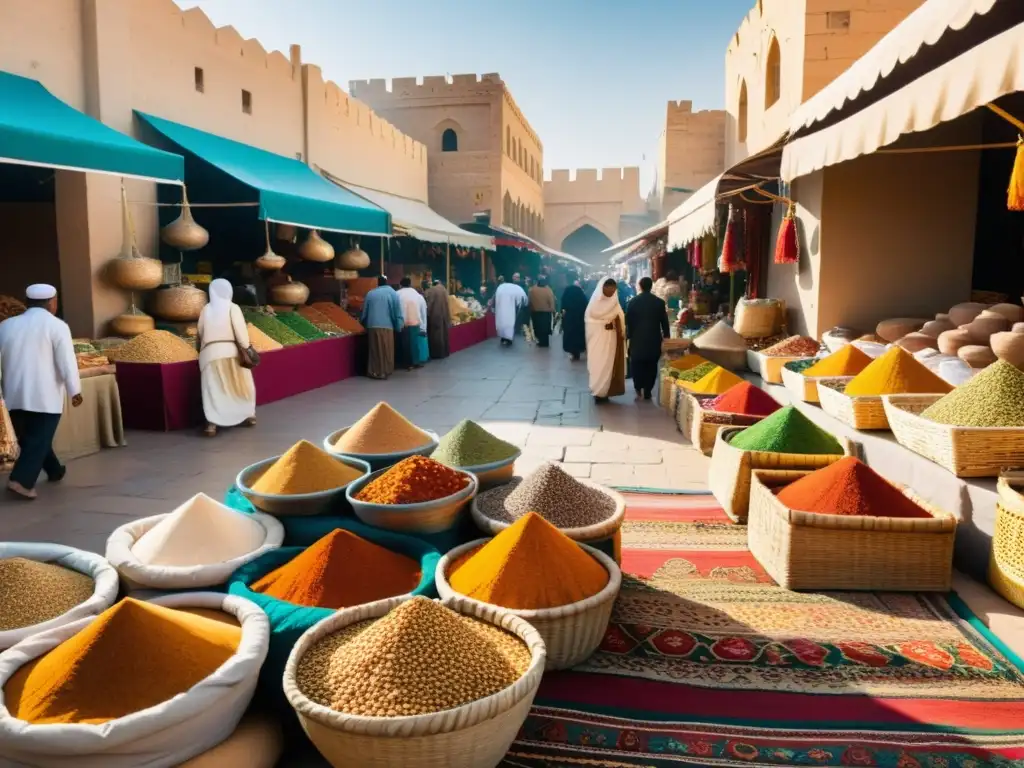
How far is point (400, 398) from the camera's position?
26.3ft

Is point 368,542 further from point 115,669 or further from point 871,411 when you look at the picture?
point 871,411

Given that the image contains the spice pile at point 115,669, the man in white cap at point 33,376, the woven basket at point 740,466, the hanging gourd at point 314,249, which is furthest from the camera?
the hanging gourd at point 314,249

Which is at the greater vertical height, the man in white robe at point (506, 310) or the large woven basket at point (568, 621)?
the man in white robe at point (506, 310)

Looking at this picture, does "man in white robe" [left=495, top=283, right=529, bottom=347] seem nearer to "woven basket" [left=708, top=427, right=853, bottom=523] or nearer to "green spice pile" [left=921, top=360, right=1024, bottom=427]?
"woven basket" [left=708, top=427, right=853, bottom=523]

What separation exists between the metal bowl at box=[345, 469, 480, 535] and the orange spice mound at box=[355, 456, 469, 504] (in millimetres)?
39

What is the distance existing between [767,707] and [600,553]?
687mm

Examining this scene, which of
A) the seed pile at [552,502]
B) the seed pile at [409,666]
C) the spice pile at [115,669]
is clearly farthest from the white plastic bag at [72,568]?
the seed pile at [552,502]

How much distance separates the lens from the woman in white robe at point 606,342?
7.45 metres

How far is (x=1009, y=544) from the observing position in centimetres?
274

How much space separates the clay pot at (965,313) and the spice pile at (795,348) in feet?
3.78

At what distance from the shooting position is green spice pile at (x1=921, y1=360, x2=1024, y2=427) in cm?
311

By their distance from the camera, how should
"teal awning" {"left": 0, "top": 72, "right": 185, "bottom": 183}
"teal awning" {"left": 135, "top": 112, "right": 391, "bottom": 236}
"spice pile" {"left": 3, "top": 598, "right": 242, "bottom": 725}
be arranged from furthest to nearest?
"teal awning" {"left": 135, "top": 112, "right": 391, "bottom": 236}, "teal awning" {"left": 0, "top": 72, "right": 185, "bottom": 183}, "spice pile" {"left": 3, "top": 598, "right": 242, "bottom": 725}

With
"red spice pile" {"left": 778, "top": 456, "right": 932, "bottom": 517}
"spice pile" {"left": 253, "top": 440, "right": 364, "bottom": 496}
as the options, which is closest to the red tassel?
"red spice pile" {"left": 778, "top": 456, "right": 932, "bottom": 517}

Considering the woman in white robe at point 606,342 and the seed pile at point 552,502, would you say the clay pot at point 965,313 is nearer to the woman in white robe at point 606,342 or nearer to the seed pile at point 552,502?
the woman in white robe at point 606,342
